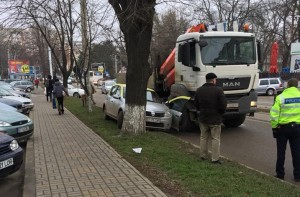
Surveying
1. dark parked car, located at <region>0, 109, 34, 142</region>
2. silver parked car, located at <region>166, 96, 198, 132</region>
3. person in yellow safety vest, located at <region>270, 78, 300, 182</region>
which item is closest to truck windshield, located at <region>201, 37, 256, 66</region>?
silver parked car, located at <region>166, 96, 198, 132</region>

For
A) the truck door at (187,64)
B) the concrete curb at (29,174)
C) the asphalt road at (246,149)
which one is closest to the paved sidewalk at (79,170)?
the concrete curb at (29,174)

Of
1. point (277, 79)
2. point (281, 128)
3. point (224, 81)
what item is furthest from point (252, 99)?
point (277, 79)

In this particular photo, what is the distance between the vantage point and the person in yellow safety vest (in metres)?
6.83

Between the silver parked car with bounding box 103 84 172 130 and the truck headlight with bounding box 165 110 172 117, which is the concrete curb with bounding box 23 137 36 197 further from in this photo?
the truck headlight with bounding box 165 110 172 117

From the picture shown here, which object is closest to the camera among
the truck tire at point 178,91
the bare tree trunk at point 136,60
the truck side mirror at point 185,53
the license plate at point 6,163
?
the license plate at point 6,163

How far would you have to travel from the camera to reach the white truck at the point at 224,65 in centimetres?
1195

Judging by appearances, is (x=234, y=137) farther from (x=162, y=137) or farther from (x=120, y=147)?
(x=120, y=147)

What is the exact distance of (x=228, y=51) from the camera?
12195 mm

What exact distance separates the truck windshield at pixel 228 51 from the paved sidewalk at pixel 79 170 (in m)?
4.28

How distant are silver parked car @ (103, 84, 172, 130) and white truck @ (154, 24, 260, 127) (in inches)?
30.0

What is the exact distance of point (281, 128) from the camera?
6.91 metres

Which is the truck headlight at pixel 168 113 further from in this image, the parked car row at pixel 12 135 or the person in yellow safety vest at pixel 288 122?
the person in yellow safety vest at pixel 288 122

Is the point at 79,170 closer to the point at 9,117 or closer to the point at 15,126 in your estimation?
the point at 15,126

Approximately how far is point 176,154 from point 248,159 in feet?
5.65
